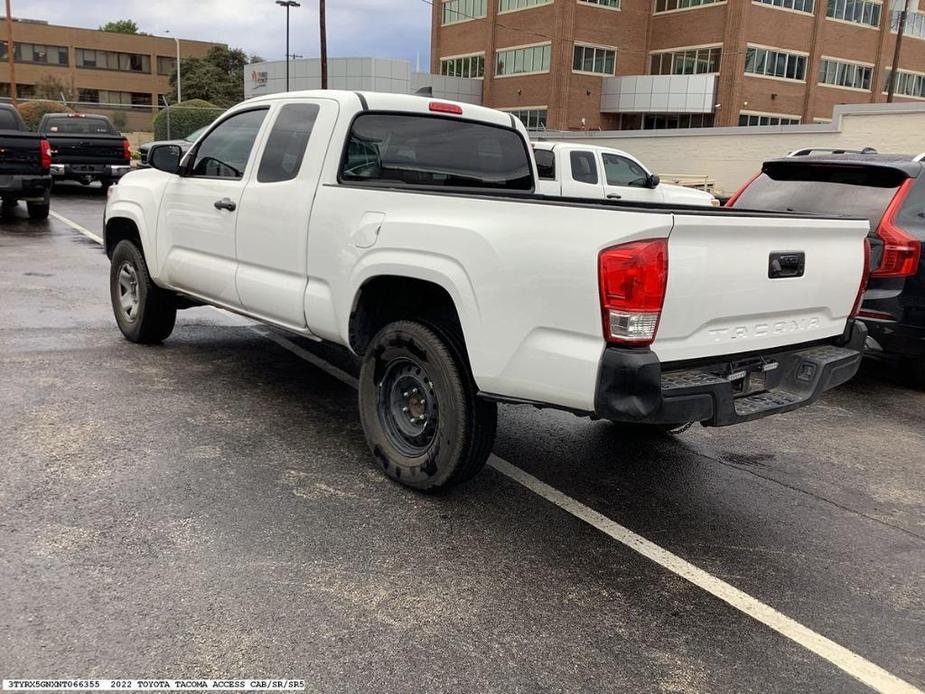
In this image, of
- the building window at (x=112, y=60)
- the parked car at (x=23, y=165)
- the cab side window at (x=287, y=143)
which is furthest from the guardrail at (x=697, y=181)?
the building window at (x=112, y=60)

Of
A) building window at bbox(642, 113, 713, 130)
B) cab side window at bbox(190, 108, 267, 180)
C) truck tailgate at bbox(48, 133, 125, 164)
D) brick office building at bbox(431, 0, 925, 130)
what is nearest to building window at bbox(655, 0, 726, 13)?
brick office building at bbox(431, 0, 925, 130)

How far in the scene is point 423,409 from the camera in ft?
13.9

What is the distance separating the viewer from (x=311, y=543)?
11.9ft

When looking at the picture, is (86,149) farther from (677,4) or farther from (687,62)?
(677,4)

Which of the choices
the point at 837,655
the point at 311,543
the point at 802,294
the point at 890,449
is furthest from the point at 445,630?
the point at 890,449

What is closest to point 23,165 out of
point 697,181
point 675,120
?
point 697,181

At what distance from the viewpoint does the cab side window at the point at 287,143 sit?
5.01 metres

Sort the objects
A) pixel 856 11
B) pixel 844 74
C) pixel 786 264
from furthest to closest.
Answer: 1. pixel 844 74
2. pixel 856 11
3. pixel 786 264

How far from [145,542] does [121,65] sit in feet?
316

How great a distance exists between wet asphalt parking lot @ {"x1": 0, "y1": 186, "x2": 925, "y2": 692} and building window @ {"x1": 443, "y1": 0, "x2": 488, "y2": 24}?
5276 cm

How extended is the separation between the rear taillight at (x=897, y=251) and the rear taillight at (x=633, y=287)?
3823mm

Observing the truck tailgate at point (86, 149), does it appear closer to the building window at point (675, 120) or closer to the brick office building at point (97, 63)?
the building window at point (675, 120)

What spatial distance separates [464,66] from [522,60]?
20.5 ft

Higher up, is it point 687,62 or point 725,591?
point 687,62
